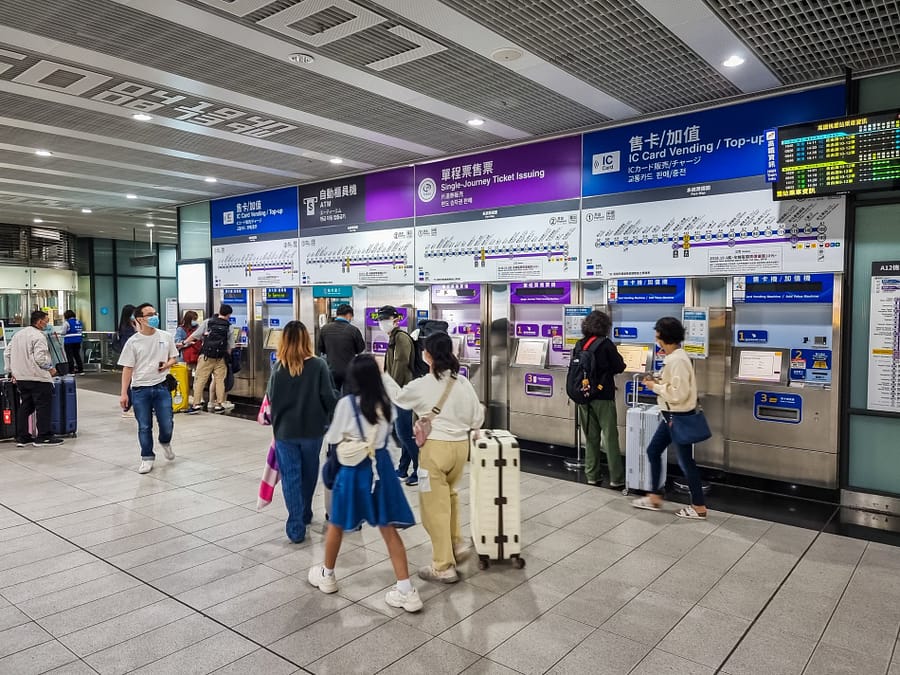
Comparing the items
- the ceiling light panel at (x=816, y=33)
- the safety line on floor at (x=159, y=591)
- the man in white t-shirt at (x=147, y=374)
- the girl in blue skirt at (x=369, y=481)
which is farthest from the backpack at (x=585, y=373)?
the man in white t-shirt at (x=147, y=374)

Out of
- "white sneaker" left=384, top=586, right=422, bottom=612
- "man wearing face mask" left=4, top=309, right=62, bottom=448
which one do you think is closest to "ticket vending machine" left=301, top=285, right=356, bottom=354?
"man wearing face mask" left=4, top=309, right=62, bottom=448

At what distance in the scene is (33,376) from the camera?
717 centimetres

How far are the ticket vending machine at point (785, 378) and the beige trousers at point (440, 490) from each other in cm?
317

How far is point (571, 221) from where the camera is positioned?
6656 mm

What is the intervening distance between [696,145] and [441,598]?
15.0ft

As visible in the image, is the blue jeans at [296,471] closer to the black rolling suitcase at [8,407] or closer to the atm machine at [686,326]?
the atm machine at [686,326]

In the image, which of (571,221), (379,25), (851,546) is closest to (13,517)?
(379,25)

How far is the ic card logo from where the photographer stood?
20.8 ft

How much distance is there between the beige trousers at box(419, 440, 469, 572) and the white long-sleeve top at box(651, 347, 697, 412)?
1878mm

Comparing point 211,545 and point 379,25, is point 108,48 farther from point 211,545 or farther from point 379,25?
point 211,545

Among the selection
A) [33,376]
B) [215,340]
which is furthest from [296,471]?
[215,340]

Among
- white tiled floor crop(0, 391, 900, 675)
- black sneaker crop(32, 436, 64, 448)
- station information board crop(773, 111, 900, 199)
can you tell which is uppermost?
station information board crop(773, 111, 900, 199)

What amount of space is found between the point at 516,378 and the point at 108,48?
15.8ft

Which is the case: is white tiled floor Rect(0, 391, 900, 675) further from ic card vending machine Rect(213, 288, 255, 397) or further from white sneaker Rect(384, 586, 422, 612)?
ic card vending machine Rect(213, 288, 255, 397)
